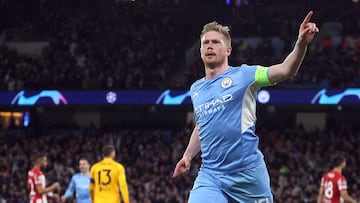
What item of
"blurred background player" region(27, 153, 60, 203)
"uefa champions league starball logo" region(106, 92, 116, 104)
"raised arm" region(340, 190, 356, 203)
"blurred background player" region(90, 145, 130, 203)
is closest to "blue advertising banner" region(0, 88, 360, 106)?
"uefa champions league starball logo" region(106, 92, 116, 104)

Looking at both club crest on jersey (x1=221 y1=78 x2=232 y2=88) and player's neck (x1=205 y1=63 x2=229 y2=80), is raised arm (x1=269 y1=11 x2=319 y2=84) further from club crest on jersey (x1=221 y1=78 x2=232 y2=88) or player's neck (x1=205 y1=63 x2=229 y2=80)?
player's neck (x1=205 y1=63 x2=229 y2=80)

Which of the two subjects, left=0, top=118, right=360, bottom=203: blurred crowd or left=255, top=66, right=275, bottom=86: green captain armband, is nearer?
left=255, top=66, right=275, bottom=86: green captain armband

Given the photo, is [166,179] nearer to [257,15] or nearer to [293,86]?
[293,86]

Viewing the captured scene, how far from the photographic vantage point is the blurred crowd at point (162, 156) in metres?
19.2

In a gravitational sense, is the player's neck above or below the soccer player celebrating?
above

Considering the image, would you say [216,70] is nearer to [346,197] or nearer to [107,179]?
[107,179]

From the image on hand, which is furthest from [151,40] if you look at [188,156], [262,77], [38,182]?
[262,77]

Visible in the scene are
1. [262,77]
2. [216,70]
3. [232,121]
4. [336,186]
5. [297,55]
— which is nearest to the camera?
[297,55]

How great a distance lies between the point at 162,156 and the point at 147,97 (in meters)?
2.12

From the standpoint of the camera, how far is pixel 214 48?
5047 millimetres

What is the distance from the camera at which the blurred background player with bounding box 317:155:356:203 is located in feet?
39.0

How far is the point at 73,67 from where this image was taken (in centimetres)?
2534

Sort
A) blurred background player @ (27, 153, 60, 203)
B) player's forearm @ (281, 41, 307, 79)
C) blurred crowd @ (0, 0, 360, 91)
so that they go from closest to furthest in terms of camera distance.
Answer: player's forearm @ (281, 41, 307, 79) < blurred background player @ (27, 153, 60, 203) < blurred crowd @ (0, 0, 360, 91)

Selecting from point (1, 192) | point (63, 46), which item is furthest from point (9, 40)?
point (1, 192)
